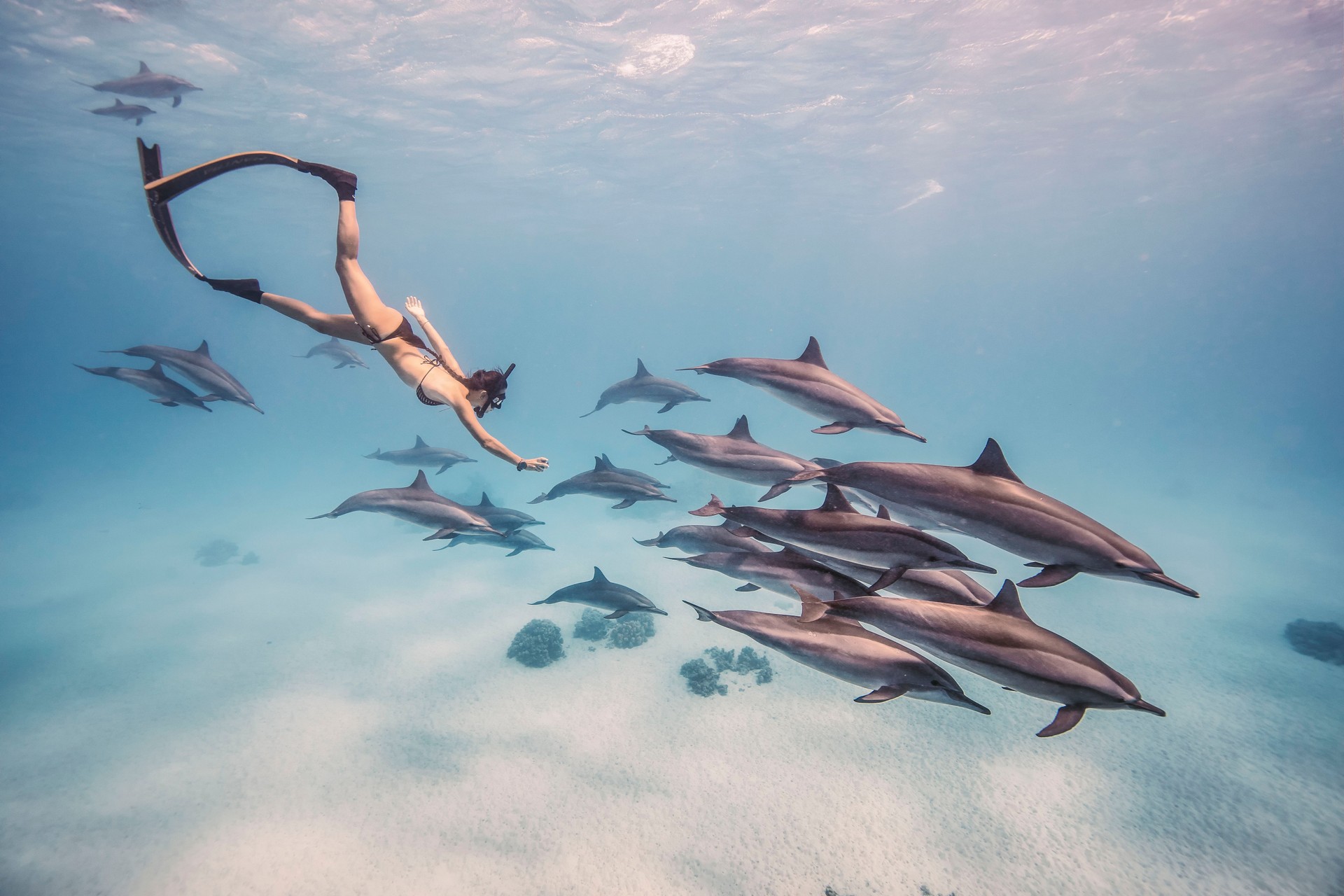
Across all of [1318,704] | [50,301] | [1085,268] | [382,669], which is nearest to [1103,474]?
[1318,704]

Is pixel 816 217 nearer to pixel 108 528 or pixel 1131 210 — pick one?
pixel 1131 210

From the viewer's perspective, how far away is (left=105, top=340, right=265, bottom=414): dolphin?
24.8 feet

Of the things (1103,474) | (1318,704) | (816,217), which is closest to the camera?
(1318,704)

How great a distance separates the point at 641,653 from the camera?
31.8ft

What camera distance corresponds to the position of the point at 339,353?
12.6 meters

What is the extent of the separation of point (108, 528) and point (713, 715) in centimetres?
2818

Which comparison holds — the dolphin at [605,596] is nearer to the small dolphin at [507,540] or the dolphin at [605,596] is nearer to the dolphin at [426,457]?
the small dolphin at [507,540]

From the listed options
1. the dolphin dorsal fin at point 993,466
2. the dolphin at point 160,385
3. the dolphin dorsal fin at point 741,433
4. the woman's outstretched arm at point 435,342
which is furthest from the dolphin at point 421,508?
the dolphin dorsal fin at point 993,466

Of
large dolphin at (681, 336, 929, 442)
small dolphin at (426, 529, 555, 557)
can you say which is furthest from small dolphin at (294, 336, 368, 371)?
large dolphin at (681, 336, 929, 442)

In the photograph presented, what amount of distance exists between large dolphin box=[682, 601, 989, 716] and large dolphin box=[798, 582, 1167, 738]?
171 millimetres

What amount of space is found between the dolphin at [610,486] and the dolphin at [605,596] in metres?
1.07

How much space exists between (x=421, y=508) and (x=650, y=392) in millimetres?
4070

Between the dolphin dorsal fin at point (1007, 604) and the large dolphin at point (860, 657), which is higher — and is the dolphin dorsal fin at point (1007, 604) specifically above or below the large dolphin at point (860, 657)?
above

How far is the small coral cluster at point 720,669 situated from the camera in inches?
328
